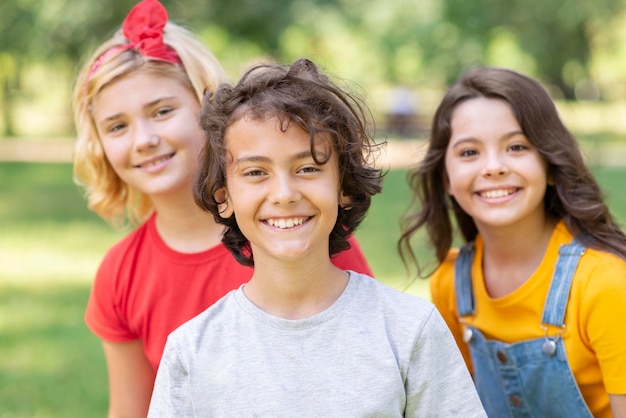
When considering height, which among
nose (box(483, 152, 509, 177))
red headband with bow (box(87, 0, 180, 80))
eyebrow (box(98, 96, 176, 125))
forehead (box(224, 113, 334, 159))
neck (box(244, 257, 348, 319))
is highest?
red headband with bow (box(87, 0, 180, 80))

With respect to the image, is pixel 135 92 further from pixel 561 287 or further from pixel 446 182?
pixel 561 287

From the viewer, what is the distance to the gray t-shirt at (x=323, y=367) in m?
2.09

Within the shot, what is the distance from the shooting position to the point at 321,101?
2180 mm

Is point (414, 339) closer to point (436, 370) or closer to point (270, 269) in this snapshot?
point (436, 370)

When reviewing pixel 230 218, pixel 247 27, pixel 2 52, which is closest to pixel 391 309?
pixel 230 218

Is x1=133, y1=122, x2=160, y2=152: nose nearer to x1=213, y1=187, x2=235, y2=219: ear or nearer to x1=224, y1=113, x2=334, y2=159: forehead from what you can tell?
x1=213, y1=187, x2=235, y2=219: ear

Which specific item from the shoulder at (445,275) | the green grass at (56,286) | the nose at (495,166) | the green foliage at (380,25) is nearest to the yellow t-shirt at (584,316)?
the shoulder at (445,275)

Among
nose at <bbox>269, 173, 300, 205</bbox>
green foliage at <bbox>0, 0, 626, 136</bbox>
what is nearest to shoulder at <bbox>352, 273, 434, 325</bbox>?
nose at <bbox>269, 173, 300, 205</bbox>

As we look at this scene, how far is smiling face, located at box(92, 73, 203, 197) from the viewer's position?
2.87 metres

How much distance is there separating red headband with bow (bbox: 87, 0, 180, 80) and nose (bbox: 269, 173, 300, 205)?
3.42 feet

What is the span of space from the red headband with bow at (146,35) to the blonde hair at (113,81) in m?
0.02

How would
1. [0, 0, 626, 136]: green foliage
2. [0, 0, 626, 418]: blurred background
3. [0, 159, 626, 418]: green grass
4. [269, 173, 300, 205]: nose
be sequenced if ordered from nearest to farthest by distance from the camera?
[269, 173, 300, 205]: nose, [0, 159, 626, 418]: green grass, [0, 0, 626, 418]: blurred background, [0, 0, 626, 136]: green foliage

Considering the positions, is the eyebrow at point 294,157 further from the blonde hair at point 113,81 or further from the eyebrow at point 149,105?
the eyebrow at point 149,105

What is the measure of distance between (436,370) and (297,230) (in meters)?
0.48
